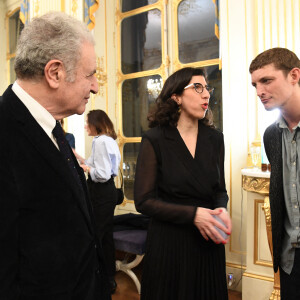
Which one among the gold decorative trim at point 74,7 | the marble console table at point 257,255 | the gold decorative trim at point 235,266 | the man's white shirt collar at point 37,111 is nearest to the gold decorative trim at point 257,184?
the marble console table at point 257,255

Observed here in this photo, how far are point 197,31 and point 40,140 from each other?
3.66 meters

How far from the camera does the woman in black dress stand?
5.12 feet

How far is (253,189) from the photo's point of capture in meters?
2.75

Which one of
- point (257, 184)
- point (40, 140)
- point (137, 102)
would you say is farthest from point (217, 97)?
point (40, 140)

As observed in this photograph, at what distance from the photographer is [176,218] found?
1521 millimetres

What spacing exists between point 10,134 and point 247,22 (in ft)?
9.64

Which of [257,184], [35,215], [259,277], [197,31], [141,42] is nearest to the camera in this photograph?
[35,215]

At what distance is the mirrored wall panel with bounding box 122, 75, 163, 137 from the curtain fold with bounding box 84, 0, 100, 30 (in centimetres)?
93

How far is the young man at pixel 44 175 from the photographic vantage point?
34.2 inches

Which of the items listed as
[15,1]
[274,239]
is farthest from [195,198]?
[15,1]

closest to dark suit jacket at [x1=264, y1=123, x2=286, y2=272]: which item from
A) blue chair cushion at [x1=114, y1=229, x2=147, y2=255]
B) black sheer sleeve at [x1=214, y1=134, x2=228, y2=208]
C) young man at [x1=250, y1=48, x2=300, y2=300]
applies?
young man at [x1=250, y1=48, x2=300, y2=300]

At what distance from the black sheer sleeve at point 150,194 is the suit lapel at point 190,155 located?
0.11 metres

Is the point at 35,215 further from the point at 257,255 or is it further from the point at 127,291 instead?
the point at 127,291

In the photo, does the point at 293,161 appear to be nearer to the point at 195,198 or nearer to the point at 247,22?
the point at 195,198
